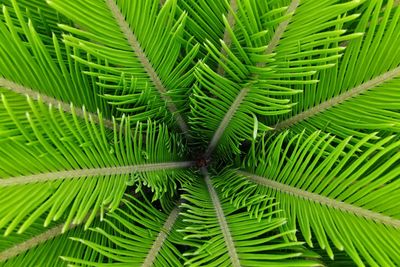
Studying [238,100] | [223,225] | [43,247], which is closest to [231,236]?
[223,225]

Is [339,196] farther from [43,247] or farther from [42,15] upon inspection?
[42,15]

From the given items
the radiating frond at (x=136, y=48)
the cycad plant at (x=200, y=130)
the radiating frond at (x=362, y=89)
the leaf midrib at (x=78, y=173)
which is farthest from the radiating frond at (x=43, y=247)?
the radiating frond at (x=362, y=89)

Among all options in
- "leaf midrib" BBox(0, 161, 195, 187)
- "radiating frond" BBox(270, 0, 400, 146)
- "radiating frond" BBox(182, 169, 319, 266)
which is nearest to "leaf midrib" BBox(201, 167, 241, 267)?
"radiating frond" BBox(182, 169, 319, 266)

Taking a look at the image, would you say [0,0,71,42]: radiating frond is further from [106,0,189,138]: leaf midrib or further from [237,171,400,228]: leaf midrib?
[237,171,400,228]: leaf midrib

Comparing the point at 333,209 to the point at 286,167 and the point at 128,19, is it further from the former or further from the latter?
the point at 128,19

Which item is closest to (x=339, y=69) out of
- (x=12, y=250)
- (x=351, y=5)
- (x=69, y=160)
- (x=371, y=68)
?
(x=371, y=68)

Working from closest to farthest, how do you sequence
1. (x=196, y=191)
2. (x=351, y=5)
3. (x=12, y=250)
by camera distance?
(x=351, y=5) < (x=12, y=250) < (x=196, y=191)

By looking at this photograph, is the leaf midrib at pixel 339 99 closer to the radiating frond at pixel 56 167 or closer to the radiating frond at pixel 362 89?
the radiating frond at pixel 362 89
